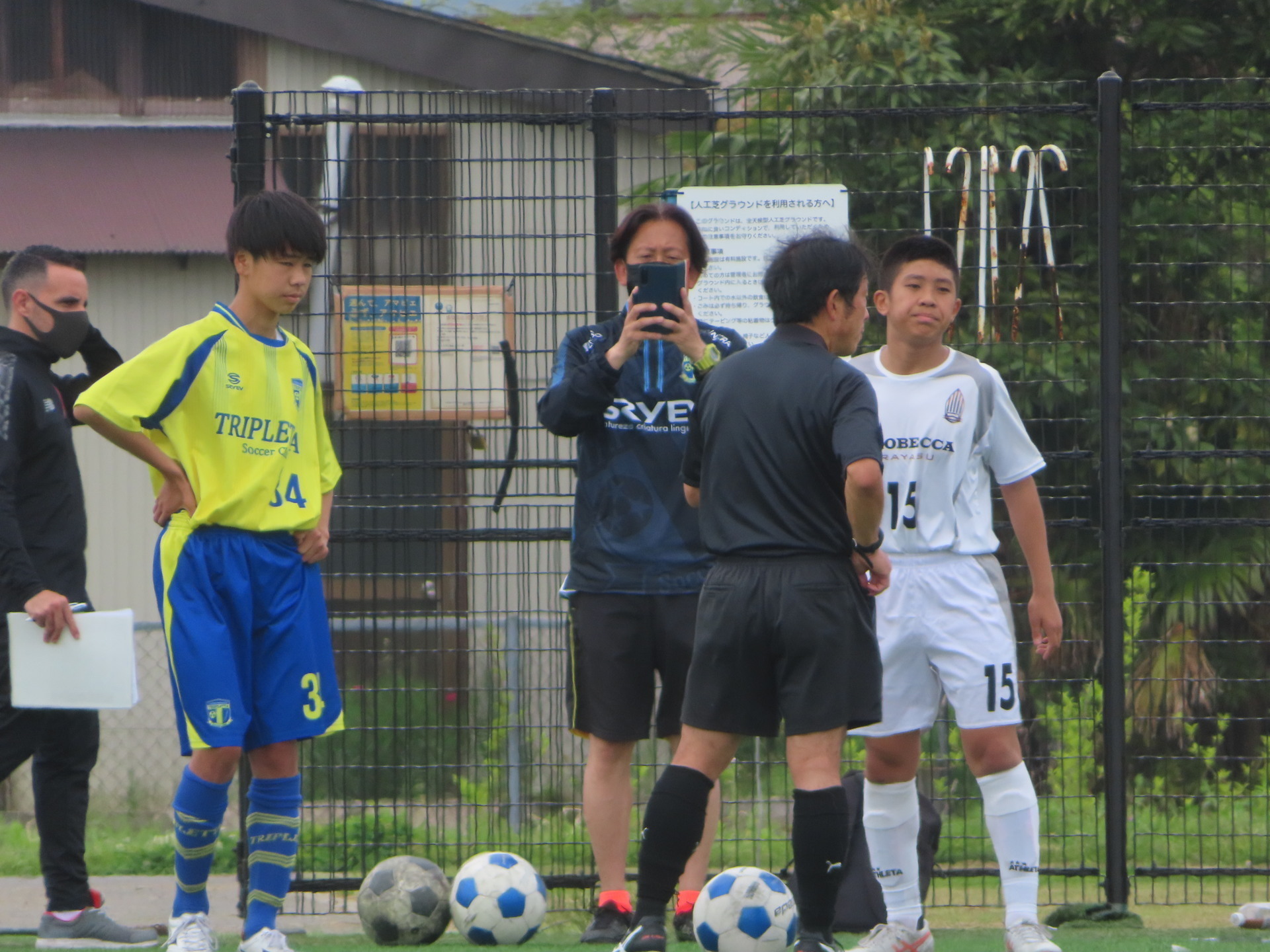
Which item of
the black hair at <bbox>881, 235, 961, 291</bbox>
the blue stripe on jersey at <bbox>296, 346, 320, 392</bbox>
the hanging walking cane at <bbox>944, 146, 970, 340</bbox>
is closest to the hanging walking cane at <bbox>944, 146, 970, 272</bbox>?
the hanging walking cane at <bbox>944, 146, 970, 340</bbox>

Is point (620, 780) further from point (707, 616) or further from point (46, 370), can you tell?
point (46, 370)

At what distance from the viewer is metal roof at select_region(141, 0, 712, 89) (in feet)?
33.8

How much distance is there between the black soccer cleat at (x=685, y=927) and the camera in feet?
16.7

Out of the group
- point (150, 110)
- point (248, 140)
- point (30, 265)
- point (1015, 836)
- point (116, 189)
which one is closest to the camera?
point (1015, 836)

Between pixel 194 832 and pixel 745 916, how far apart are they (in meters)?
1.55

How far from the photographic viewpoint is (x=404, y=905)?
5055 millimetres

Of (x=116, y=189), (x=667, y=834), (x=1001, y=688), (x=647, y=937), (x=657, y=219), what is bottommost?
(x=647, y=937)

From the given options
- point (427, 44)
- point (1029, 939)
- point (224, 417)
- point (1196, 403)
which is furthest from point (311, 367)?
point (427, 44)

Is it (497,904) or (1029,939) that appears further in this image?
(497,904)

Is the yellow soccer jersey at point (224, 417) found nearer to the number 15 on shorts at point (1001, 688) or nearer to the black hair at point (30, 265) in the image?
the black hair at point (30, 265)

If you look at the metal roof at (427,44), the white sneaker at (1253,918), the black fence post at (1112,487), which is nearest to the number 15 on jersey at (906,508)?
the black fence post at (1112,487)

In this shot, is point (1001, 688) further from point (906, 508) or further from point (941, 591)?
point (906, 508)

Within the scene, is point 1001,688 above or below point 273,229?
below

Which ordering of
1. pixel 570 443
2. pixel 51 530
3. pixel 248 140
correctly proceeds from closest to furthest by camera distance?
pixel 51 530 < pixel 248 140 < pixel 570 443
